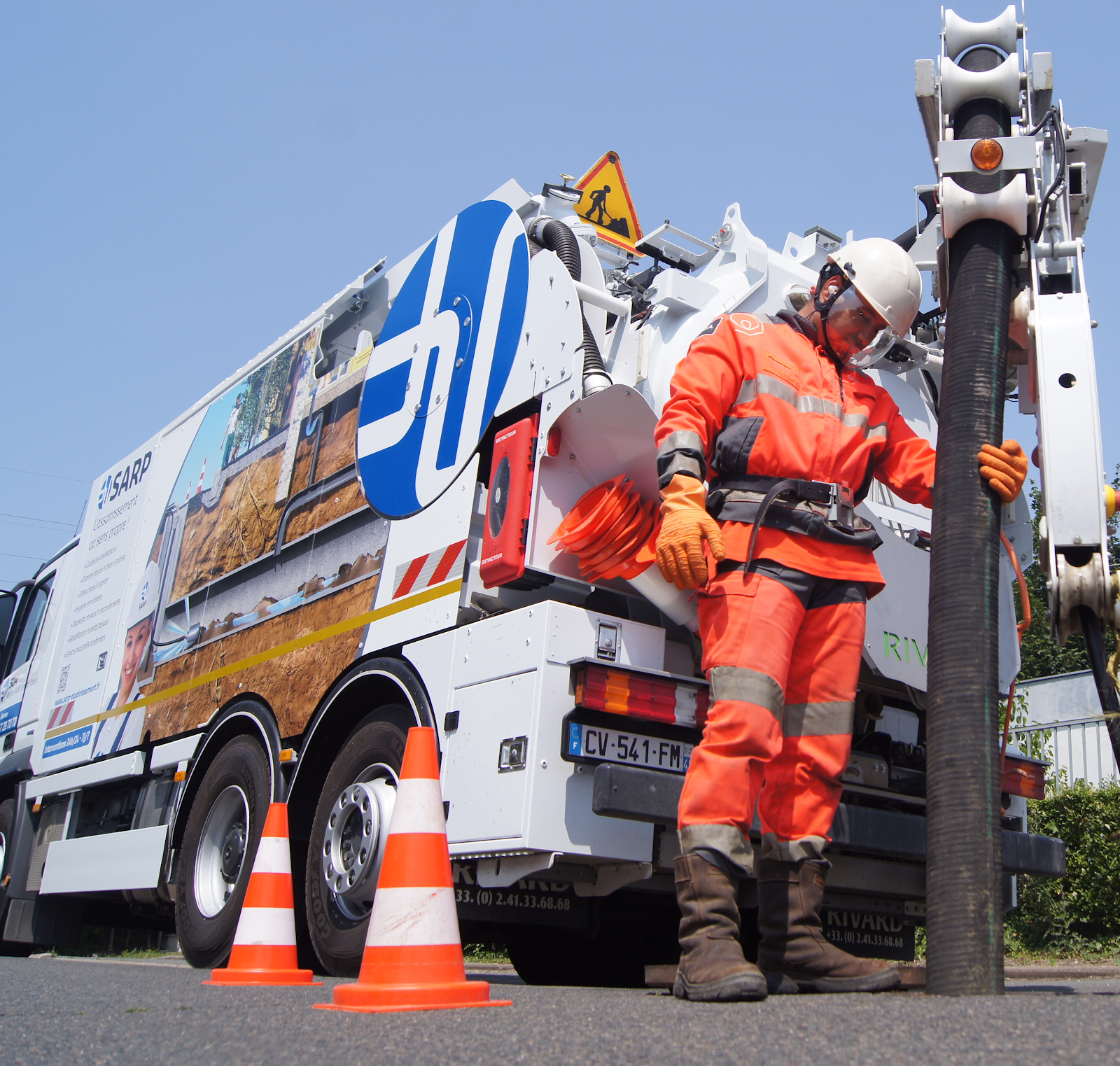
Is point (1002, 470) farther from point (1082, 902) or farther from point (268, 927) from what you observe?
point (1082, 902)

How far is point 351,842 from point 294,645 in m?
1.06

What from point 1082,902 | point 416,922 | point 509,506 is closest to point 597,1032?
point 416,922

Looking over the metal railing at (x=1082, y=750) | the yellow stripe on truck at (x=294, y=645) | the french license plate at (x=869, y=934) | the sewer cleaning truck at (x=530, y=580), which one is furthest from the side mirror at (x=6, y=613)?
the metal railing at (x=1082, y=750)

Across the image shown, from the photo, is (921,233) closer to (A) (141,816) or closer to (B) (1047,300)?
(B) (1047,300)

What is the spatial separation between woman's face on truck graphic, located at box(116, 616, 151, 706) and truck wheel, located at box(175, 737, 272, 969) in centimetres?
135

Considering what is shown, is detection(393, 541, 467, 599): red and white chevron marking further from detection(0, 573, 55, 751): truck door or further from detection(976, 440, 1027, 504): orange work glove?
detection(0, 573, 55, 751): truck door

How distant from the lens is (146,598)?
6.82 meters

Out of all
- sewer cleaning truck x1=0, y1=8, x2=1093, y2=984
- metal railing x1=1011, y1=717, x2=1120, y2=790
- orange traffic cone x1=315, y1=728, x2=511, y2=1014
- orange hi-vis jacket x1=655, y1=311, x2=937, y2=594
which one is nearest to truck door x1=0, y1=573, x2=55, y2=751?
sewer cleaning truck x1=0, y1=8, x2=1093, y2=984

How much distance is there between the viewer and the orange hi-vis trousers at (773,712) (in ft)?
9.93

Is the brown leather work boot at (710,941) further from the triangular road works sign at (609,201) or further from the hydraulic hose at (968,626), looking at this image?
the triangular road works sign at (609,201)

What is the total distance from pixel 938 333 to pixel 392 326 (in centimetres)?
223

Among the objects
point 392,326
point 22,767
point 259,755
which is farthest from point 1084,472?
point 22,767

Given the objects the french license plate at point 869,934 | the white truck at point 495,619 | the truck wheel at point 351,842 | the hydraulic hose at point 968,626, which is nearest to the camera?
the hydraulic hose at point 968,626

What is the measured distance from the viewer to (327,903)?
436 centimetres
